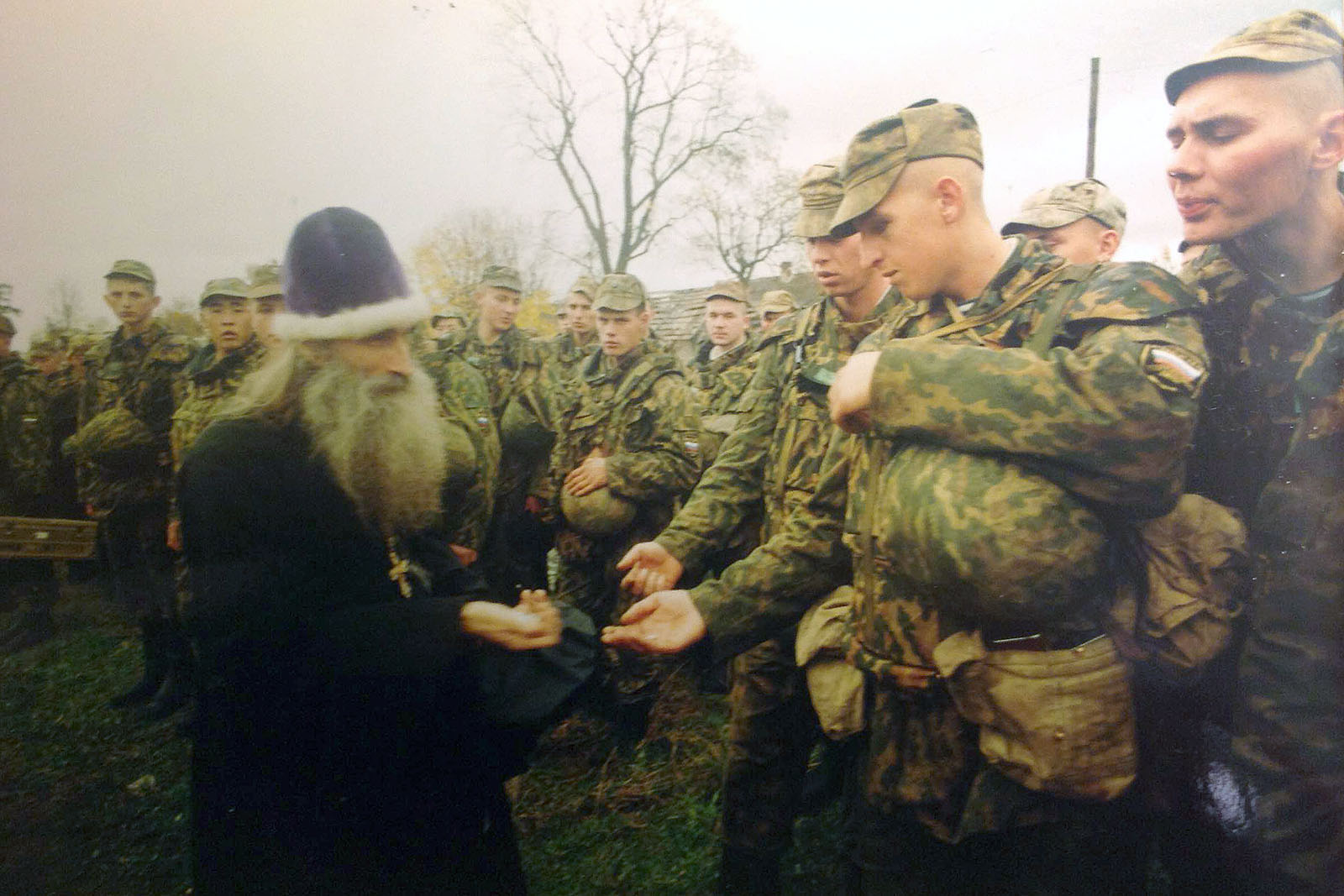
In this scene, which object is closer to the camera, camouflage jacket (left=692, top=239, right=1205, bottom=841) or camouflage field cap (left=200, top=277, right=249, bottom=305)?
camouflage jacket (left=692, top=239, right=1205, bottom=841)

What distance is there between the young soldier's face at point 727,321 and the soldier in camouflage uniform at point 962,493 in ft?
13.4

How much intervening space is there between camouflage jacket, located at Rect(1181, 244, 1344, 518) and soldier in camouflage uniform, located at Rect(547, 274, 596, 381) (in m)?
4.68

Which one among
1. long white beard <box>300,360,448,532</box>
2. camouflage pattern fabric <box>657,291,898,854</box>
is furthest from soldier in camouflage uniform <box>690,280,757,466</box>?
long white beard <box>300,360,448,532</box>

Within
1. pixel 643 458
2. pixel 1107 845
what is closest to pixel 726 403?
pixel 643 458

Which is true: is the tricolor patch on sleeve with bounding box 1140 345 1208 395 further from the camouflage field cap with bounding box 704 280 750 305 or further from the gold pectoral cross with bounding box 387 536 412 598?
the camouflage field cap with bounding box 704 280 750 305

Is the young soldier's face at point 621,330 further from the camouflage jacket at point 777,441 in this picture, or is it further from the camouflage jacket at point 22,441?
the camouflage jacket at point 22,441

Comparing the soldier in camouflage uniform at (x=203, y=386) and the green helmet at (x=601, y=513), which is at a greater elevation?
the soldier in camouflage uniform at (x=203, y=386)

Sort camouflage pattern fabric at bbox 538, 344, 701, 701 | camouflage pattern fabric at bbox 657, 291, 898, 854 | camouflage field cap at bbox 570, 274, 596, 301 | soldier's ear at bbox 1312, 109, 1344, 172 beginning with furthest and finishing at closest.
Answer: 1. camouflage field cap at bbox 570, 274, 596, 301
2. camouflage pattern fabric at bbox 538, 344, 701, 701
3. camouflage pattern fabric at bbox 657, 291, 898, 854
4. soldier's ear at bbox 1312, 109, 1344, 172

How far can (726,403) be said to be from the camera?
18.4ft

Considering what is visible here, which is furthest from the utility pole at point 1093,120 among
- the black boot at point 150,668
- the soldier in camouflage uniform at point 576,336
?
the soldier in camouflage uniform at point 576,336

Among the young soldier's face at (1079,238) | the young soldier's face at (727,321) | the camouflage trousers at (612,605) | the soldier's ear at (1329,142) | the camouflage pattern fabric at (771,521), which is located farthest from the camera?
the young soldier's face at (727,321)

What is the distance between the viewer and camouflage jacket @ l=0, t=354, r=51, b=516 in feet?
5.47

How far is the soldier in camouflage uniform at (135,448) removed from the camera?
1.63 metres

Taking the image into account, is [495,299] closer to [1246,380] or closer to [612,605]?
[612,605]
